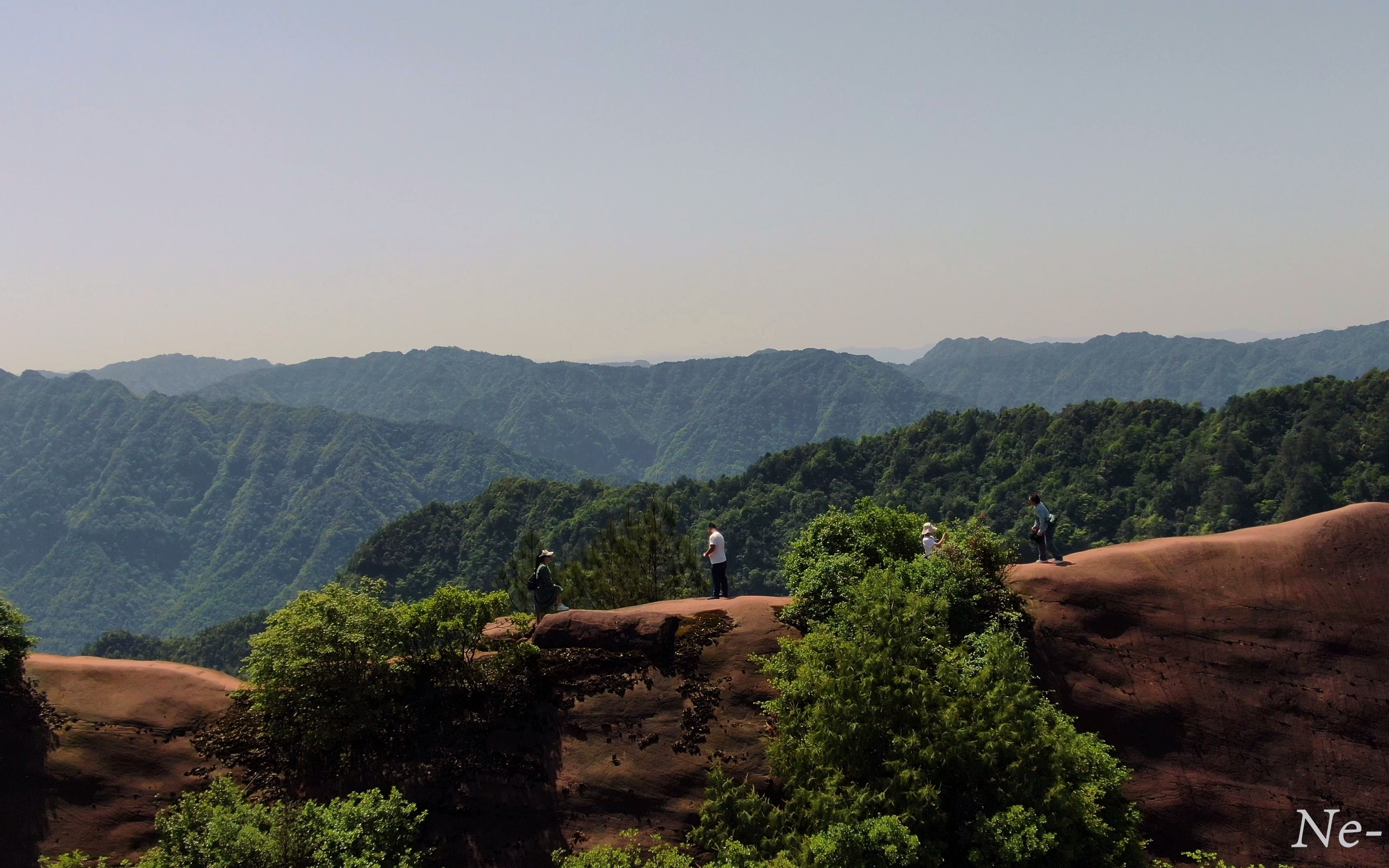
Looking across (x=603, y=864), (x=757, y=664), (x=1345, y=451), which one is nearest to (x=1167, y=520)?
(x=1345, y=451)

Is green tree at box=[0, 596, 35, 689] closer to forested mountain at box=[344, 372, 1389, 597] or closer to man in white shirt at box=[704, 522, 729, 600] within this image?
man in white shirt at box=[704, 522, 729, 600]

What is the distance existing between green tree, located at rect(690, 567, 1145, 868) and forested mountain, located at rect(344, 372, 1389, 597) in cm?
5050

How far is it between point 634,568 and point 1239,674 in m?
14.5

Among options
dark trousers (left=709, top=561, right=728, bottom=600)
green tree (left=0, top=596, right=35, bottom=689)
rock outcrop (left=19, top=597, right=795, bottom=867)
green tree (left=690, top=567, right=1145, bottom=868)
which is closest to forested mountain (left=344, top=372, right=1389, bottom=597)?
dark trousers (left=709, top=561, right=728, bottom=600)

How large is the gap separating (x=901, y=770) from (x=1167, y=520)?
79412 mm

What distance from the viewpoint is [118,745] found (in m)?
15.9

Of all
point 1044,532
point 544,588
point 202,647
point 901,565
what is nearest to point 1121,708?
point 1044,532

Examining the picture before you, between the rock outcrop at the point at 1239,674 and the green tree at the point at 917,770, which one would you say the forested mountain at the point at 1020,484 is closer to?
the rock outcrop at the point at 1239,674

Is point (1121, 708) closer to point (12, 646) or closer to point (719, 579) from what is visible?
point (719, 579)

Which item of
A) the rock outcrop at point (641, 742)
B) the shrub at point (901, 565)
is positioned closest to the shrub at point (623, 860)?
the rock outcrop at point (641, 742)

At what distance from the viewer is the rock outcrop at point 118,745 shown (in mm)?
15094

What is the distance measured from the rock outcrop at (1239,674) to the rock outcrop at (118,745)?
16050 millimetres

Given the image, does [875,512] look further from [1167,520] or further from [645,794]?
[1167,520]

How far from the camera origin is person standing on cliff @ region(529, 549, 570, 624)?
723 inches
